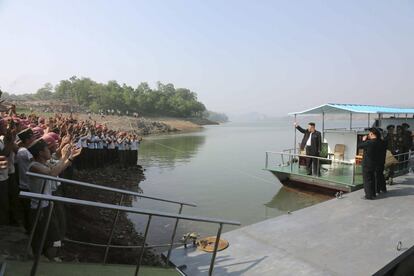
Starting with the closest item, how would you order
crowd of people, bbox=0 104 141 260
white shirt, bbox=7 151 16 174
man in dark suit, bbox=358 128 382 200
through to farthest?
crowd of people, bbox=0 104 141 260 < white shirt, bbox=7 151 16 174 < man in dark suit, bbox=358 128 382 200

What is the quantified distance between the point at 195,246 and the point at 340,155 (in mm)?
11093

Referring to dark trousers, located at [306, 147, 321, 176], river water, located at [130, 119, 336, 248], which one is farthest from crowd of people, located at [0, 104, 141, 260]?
dark trousers, located at [306, 147, 321, 176]

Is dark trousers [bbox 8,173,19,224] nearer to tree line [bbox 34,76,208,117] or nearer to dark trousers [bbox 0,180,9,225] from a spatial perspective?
dark trousers [bbox 0,180,9,225]

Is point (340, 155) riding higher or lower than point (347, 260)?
higher

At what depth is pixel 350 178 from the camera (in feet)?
44.7

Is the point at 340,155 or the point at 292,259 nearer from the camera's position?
the point at 292,259

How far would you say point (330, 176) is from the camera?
47.1 feet

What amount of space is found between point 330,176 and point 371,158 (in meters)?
4.11

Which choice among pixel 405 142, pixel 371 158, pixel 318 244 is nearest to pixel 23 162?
pixel 318 244

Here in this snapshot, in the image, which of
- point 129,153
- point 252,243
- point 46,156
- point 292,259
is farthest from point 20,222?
point 129,153

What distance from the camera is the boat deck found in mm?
13300

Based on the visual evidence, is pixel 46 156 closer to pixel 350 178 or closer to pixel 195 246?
pixel 195 246

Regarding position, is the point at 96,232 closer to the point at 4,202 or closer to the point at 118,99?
the point at 4,202

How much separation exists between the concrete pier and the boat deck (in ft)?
12.0
